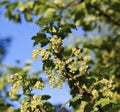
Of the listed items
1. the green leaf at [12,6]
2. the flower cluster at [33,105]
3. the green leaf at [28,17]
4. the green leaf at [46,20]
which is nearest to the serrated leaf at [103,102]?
the flower cluster at [33,105]

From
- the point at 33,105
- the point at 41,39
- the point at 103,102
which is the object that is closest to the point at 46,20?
the point at 41,39

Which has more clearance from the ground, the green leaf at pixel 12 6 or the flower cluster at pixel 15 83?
the green leaf at pixel 12 6

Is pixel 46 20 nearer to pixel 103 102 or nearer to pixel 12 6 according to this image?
pixel 103 102

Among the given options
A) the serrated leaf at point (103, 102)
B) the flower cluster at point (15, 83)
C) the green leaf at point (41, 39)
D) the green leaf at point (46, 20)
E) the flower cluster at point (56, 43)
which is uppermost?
the green leaf at point (46, 20)

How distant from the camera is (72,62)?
3887 millimetres

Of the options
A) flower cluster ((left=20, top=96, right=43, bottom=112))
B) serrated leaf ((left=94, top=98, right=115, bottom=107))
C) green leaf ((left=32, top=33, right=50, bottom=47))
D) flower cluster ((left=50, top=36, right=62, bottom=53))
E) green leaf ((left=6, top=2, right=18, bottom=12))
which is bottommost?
serrated leaf ((left=94, top=98, right=115, bottom=107))

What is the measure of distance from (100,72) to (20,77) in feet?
2.82

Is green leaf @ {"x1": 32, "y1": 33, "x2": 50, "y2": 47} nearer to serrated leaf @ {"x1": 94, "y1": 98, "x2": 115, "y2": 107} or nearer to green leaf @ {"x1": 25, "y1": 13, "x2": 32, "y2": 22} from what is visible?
serrated leaf @ {"x1": 94, "y1": 98, "x2": 115, "y2": 107}

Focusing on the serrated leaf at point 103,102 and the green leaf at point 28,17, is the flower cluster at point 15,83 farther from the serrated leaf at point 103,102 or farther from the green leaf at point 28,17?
the green leaf at point 28,17

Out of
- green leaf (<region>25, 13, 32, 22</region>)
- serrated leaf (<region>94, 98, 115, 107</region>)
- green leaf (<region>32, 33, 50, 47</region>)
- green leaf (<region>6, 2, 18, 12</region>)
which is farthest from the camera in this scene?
green leaf (<region>25, 13, 32, 22</region>)

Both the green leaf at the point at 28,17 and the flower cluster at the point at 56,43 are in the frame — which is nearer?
the flower cluster at the point at 56,43

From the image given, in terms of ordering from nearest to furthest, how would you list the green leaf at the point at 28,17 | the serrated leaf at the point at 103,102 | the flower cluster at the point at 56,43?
the serrated leaf at the point at 103,102, the flower cluster at the point at 56,43, the green leaf at the point at 28,17

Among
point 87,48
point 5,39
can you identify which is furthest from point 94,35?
point 5,39

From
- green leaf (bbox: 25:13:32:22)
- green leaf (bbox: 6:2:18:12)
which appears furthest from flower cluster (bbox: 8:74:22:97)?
green leaf (bbox: 25:13:32:22)
